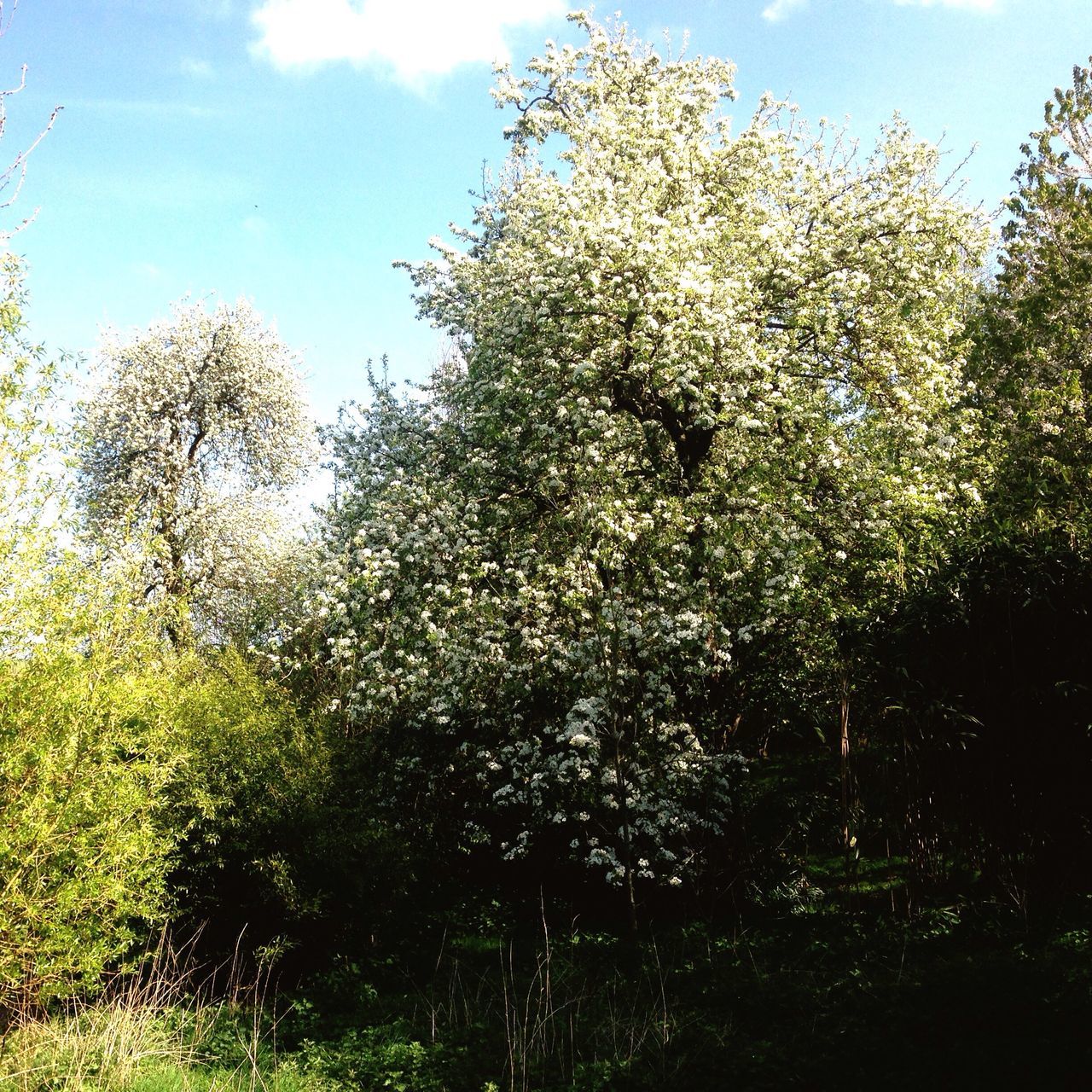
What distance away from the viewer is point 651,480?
13.0 meters

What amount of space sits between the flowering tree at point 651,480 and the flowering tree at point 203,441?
13.7m

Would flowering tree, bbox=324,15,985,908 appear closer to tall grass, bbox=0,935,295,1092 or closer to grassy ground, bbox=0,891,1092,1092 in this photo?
grassy ground, bbox=0,891,1092,1092

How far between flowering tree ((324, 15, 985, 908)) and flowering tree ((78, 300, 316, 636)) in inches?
540

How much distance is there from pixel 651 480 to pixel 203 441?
19389 millimetres

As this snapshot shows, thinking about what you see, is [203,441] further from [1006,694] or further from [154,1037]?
[1006,694]

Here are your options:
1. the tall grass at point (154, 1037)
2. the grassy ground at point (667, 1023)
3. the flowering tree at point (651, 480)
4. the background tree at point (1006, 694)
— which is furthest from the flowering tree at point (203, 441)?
the background tree at point (1006, 694)

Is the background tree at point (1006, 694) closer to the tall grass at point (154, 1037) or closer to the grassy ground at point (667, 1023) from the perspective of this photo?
the grassy ground at point (667, 1023)

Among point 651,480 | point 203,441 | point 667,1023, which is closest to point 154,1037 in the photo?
point 667,1023

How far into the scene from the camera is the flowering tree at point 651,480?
11578mm

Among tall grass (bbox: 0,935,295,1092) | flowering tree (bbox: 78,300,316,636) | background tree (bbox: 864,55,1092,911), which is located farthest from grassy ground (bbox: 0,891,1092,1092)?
flowering tree (bbox: 78,300,316,636)

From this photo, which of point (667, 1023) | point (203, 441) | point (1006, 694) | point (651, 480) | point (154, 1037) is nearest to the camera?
point (667, 1023)

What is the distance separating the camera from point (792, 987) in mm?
8953

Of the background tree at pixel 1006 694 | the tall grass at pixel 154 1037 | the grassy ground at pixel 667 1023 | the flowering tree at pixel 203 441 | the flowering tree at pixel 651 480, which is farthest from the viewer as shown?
the flowering tree at pixel 203 441

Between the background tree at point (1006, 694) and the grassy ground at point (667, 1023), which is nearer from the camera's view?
the grassy ground at point (667, 1023)
